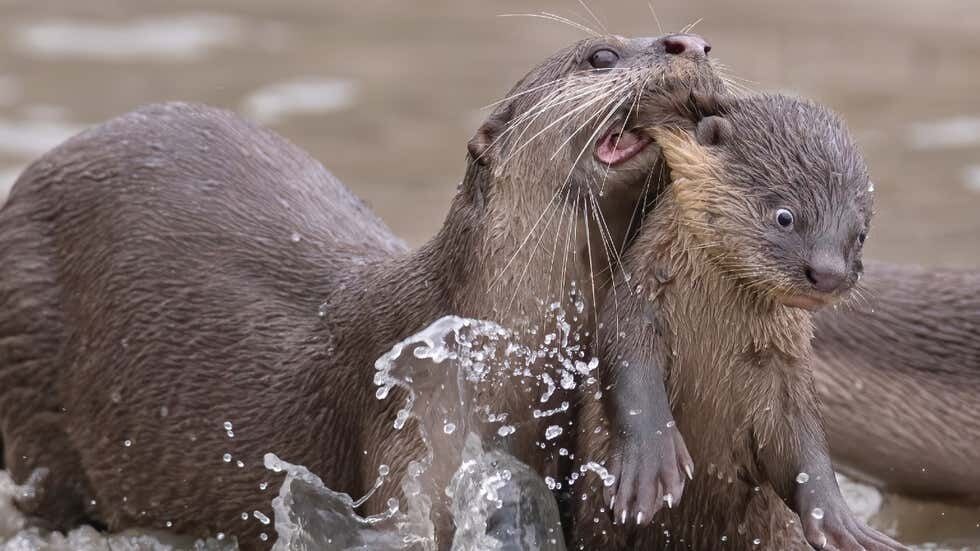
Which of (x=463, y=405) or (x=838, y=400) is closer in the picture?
(x=463, y=405)

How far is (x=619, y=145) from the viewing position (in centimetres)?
327

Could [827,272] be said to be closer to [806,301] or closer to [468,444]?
[806,301]

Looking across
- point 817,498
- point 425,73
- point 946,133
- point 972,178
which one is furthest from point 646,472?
point 425,73

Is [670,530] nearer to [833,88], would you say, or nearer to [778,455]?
[778,455]

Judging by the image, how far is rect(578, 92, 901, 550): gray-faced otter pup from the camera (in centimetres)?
304

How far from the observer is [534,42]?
8172 millimetres

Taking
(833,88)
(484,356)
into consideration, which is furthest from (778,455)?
(833,88)

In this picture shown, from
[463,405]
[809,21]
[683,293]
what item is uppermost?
[809,21]

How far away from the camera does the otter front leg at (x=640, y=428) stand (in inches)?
120

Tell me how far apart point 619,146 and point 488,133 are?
0.27 meters

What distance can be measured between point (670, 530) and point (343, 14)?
5.63 meters

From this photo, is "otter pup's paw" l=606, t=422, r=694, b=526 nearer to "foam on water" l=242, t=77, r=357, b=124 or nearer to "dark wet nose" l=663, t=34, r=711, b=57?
"dark wet nose" l=663, t=34, r=711, b=57

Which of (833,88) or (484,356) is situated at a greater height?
(833,88)

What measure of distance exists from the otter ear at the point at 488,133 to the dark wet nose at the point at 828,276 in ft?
2.27
